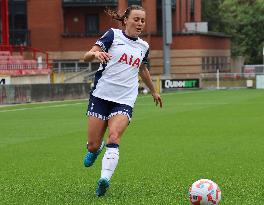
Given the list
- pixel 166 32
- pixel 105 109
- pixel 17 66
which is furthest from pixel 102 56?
pixel 166 32

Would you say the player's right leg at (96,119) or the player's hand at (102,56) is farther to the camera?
the player's right leg at (96,119)

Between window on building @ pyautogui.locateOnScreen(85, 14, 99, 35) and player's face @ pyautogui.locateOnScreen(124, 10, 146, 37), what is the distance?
63.5 meters

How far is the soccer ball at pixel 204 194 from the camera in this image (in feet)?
27.3

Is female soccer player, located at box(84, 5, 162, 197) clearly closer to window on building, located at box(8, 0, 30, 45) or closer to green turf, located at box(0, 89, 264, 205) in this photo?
green turf, located at box(0, 89, 264, 205)

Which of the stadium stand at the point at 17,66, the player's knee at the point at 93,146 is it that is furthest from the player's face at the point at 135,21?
the stadium stand at the point at 17,66

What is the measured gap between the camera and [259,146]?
1638 cm

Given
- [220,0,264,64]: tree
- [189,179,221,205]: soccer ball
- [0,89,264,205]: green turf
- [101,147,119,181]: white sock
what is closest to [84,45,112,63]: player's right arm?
[101,147,119,181]: white sock

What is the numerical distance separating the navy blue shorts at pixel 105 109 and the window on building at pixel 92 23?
6340 cm

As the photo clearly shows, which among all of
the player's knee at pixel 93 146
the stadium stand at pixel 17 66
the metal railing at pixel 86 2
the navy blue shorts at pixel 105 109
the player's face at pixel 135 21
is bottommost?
the stadium stand at pixel 17 66

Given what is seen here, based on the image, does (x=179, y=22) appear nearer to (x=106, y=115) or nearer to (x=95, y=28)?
(x=95, y=28)

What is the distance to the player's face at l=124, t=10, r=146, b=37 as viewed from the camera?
9836mm

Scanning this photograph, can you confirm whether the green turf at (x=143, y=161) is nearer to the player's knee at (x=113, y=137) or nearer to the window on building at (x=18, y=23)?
the player's knee at (x=113, y=137)

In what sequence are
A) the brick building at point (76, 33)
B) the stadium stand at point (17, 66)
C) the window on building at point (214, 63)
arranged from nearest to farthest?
the stadium stand at point (17, 66)
the brick building at point (76, 33)
the window on building at point (214, 63)

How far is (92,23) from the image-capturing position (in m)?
73.4
